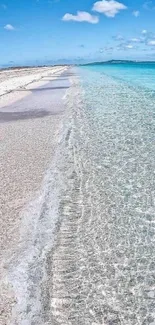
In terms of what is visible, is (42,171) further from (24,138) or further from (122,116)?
(122,116)

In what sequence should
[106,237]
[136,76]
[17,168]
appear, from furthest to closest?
1. [136,76]
2. [17,168]
3. [106,237]

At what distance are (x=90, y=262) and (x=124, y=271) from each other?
0.49m

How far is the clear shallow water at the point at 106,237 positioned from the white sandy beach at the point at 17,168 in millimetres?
600

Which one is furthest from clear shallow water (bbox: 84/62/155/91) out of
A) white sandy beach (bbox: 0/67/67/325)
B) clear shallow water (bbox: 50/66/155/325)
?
clear shallow water (bbox: 50/66/155/325)

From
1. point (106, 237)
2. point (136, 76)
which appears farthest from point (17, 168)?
point (136, 76)

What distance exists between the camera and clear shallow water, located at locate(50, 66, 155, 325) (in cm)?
422

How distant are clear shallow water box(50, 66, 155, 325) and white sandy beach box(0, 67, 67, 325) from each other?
0.60 metres

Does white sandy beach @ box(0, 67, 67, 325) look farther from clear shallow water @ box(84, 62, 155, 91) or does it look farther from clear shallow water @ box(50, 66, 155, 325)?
clear shallow water @ box(84, 62, 155, 91)

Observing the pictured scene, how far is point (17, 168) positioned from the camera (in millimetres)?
9414

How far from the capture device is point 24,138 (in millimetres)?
13234

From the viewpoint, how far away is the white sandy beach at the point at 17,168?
5.29 metres

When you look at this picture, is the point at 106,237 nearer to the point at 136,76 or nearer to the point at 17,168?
the point at 17,168

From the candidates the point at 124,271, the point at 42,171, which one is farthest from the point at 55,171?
the point at 124,271

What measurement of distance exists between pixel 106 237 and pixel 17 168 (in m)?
4.26
